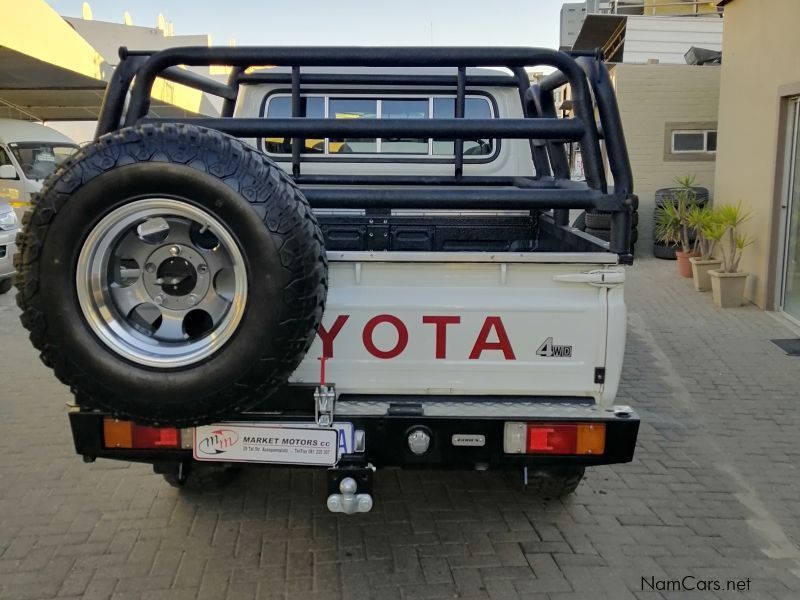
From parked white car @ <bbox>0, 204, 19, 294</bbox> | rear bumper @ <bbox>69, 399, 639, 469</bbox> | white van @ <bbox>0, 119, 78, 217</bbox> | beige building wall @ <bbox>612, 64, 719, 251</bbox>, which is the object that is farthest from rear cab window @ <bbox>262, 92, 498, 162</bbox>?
white van @ <bbox>0, 119, 78, 217</bbox>

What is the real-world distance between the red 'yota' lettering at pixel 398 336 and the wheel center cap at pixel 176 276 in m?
0.68

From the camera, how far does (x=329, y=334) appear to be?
9.86 feet

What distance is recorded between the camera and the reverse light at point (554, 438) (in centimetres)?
297

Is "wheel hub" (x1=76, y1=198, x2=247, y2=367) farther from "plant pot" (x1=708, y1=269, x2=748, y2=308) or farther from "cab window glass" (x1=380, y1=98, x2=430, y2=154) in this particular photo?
"plant pot" (x1=708, y1=269, x2=748, y2=308)

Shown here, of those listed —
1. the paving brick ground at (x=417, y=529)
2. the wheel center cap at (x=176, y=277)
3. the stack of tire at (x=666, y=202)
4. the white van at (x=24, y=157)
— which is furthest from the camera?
the white van at (x=24, y=157)

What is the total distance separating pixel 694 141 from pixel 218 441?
12.0m

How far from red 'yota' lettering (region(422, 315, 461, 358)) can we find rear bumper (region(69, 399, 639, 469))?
212 millimetres

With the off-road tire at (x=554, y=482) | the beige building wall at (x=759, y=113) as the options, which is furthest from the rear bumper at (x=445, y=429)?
the beige building wall at (x=759, y=113)

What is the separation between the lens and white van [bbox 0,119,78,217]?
47.3 feet

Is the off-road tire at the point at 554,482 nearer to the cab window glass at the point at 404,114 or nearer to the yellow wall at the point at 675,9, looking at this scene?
the cab window glass at the point at 404,114

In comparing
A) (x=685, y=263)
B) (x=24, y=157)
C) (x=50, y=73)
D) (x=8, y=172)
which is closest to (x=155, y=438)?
(x=685, y=263)

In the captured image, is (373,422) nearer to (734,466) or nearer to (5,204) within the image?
(734,466)

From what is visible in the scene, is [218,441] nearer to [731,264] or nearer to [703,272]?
[731,264]

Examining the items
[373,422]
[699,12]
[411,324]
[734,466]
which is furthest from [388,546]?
[699,12]
